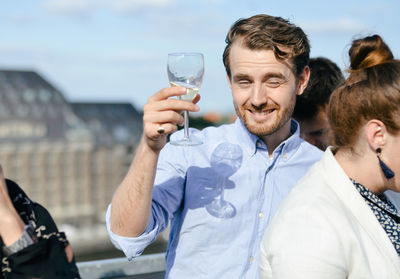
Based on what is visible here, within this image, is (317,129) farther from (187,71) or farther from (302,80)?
(187,71)

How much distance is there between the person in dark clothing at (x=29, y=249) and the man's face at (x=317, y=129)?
1.68 metres

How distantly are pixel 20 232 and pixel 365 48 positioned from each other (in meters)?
1.05

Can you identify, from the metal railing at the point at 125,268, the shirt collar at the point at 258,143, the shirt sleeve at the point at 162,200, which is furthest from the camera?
the metal railing at the point at 125,268

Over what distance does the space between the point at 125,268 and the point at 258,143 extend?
0.90m

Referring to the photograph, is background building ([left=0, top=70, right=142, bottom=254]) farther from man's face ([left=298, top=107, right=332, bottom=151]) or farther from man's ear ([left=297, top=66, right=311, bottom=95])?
man's ear ([left=297, top=66, right=311, bottom=95])

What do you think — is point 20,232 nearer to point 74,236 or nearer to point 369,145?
point 369,145

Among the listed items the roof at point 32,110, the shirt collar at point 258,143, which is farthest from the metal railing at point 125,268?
the roof at point 32,110

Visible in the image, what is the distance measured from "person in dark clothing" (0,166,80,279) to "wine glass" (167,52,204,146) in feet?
1.83

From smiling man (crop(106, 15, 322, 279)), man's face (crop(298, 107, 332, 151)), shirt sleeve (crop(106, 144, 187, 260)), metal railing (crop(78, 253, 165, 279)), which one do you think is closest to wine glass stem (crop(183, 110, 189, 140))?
smiling man (crop(106, 15, 322, 279))

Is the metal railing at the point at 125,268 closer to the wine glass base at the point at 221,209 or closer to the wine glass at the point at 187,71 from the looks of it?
the wine glass base at the point at 221,209

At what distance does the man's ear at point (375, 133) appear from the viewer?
154 centimetres

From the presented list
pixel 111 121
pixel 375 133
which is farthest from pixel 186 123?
pixel 111 121

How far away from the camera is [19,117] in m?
60.6

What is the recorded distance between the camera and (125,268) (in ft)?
8.59
